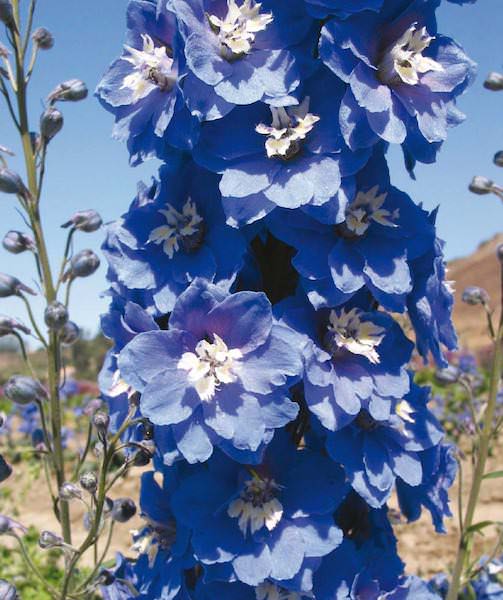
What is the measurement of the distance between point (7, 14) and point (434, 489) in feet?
5.43


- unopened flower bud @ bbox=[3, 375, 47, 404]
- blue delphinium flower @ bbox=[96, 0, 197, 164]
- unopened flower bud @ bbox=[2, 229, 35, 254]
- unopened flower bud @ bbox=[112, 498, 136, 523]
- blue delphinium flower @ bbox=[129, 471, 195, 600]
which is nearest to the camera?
blue delphinium flower @ bbox=[96, 0, 197, 164]

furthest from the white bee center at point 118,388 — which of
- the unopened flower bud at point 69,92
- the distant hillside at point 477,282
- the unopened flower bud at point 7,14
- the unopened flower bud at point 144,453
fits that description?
the distant hillside at point 477,282

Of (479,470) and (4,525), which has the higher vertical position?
(4,525)

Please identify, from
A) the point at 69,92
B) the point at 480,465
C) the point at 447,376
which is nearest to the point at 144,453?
the point at 69,92

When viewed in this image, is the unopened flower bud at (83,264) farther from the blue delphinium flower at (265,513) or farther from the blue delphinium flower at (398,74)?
the blue delphinium flower at (398,74)

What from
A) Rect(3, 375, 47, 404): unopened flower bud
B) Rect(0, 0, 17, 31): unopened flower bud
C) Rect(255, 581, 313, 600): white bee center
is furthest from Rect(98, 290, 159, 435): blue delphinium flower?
Rect(0, 0, 17, 31): unopened flower bud

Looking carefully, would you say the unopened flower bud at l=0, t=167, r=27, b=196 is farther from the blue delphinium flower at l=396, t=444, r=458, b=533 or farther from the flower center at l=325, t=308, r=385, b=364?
the blue delphinium flower at l=396, t=444, r=458, b=533

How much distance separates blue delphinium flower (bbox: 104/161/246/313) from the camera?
1.44 m

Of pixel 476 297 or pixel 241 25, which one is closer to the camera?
pixel 241 25

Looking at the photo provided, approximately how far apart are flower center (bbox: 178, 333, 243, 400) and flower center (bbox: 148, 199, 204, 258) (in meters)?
0.23

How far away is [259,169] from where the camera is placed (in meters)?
1.37

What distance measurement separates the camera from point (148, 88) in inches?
57.1

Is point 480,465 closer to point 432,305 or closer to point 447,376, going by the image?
point 447,376

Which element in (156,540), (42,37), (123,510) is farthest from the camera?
(42,37)
